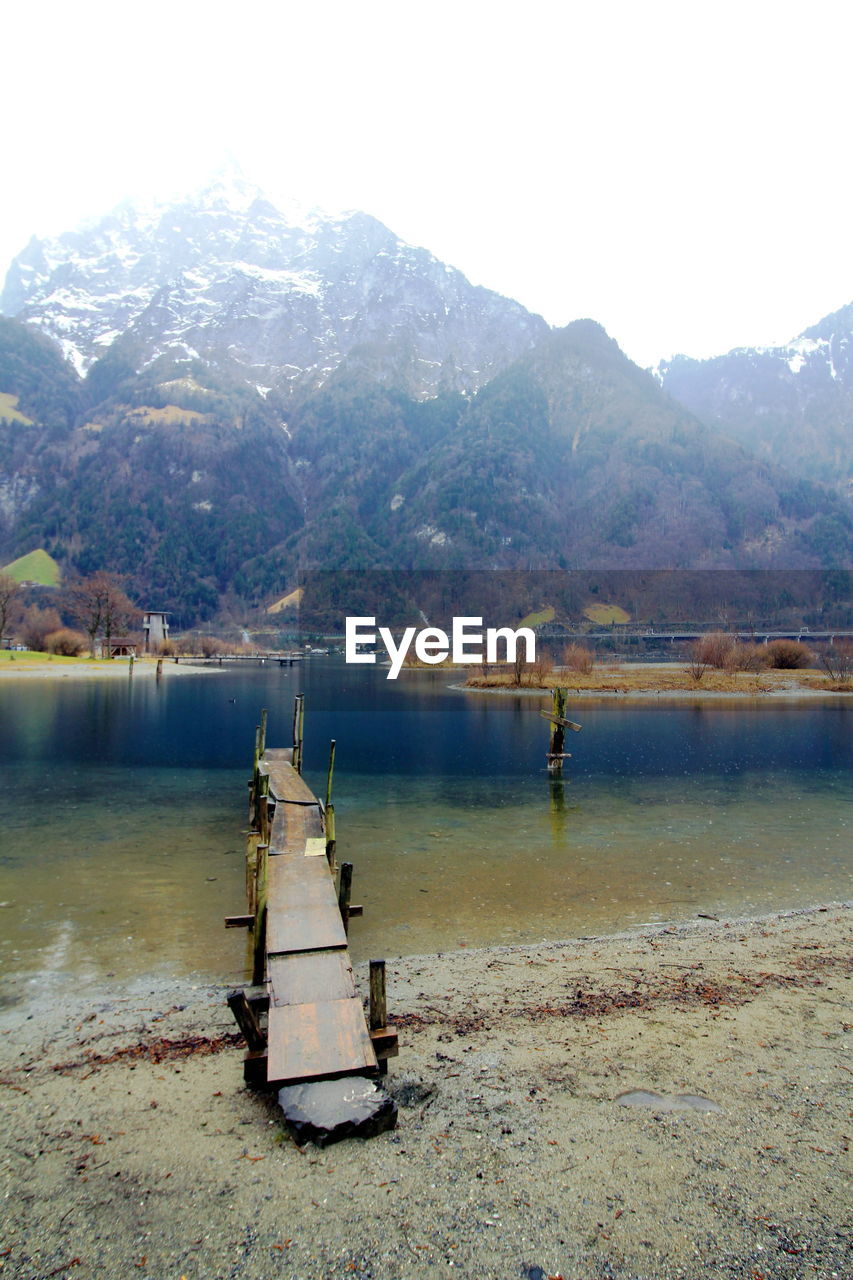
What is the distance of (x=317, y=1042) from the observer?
292 inches

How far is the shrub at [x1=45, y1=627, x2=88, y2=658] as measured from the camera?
383 feet

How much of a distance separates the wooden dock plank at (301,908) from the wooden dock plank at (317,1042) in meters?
1.55

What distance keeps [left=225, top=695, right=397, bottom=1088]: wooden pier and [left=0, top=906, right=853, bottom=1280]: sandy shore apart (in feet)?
1.45

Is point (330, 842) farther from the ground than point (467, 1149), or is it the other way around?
point (330, 842)

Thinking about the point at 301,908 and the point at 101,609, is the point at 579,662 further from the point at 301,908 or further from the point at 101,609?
the point at 301,908

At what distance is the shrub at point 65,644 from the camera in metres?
117

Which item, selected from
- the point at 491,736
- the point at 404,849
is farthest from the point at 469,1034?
the point at 491,736

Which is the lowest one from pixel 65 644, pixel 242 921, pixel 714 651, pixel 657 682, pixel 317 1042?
pixel 242 921

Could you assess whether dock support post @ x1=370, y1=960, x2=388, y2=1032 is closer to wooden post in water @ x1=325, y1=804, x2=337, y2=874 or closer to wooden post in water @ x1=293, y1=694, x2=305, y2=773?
wooden post in water @ x1=325, y1=804, x2=337, y2=874

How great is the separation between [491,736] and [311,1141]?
1571 inches

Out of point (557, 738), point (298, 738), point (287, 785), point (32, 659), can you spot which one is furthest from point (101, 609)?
point (287, 785)

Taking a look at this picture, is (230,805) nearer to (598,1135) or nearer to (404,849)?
(404,849)

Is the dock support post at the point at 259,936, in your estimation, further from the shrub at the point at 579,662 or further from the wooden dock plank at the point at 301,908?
the shrub at the point at 579,662

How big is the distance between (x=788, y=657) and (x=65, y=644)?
106116mm
